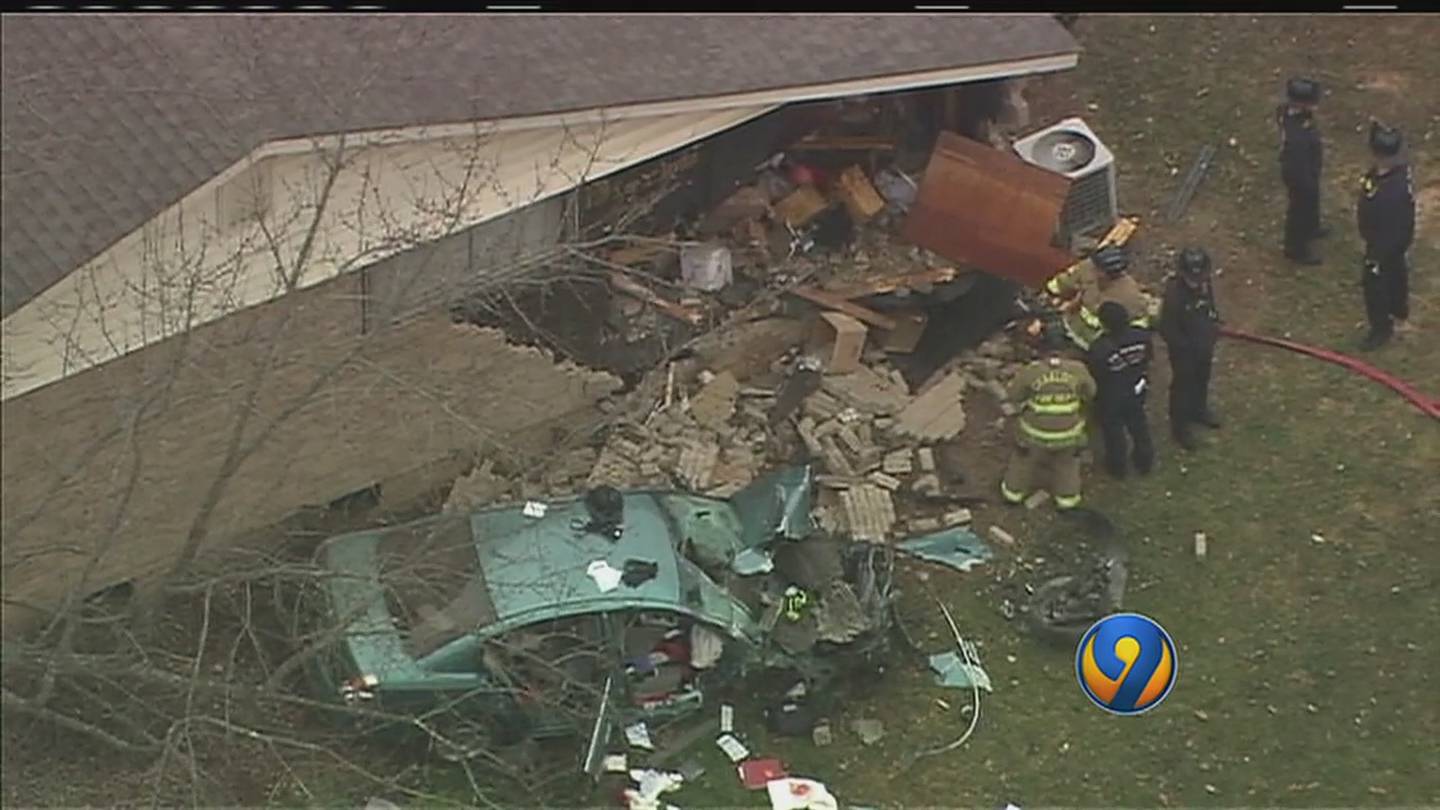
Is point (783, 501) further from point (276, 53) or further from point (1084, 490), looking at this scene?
point (276, 53)

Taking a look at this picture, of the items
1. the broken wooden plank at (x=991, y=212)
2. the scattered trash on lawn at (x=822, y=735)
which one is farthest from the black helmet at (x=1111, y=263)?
the scattered trash on lawn at (x=822, y=735)

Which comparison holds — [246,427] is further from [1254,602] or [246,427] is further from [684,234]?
[1254,602]

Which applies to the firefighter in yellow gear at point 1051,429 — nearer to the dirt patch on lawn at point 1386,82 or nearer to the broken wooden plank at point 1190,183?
the broken wooden plank at point 1190,183

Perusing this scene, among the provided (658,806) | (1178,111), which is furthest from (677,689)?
(1178,111)

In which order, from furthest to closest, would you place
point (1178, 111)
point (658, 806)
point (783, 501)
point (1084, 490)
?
point (1178, 111) → point (1084, 490) → point (783, 501) → point (658, 806)

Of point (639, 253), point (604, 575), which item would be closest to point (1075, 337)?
point (639, 253)

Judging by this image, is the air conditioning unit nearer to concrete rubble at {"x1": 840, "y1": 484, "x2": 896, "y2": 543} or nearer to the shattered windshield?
concrete rubble at {"x1": 840, "y1": 484, "x2": 896, "y2": 543}
